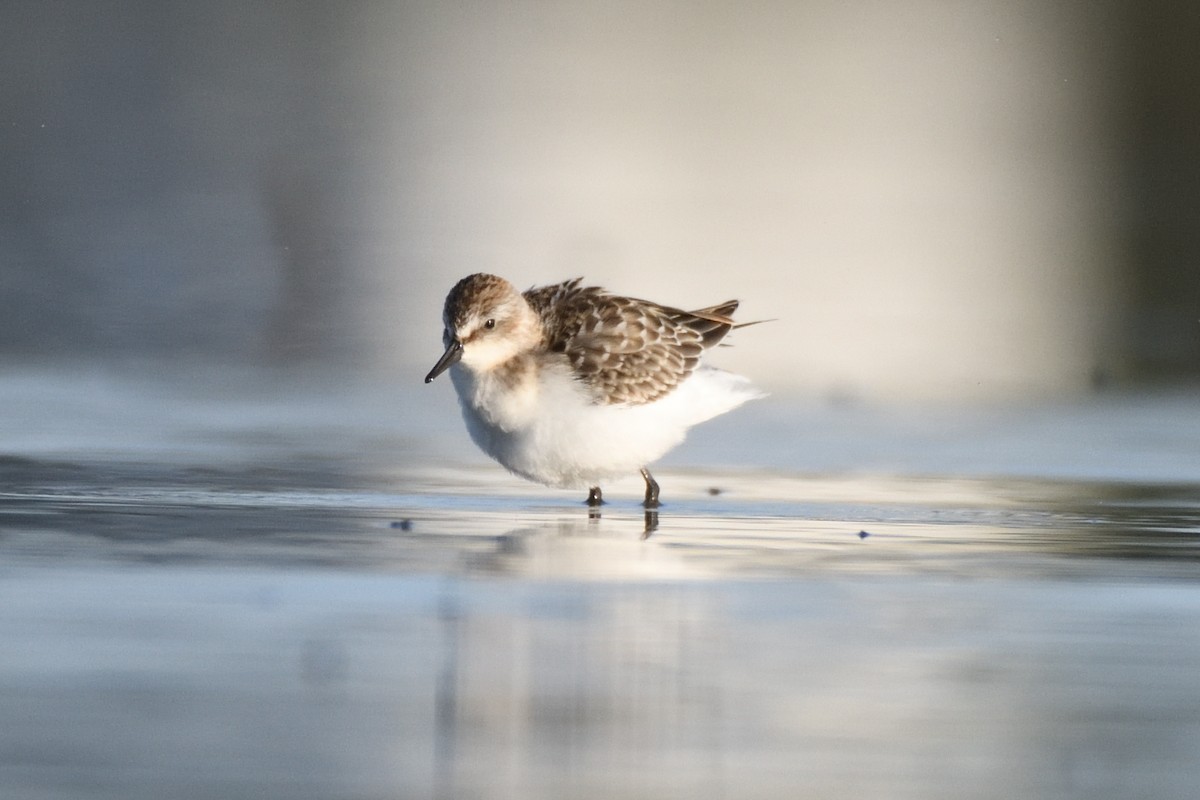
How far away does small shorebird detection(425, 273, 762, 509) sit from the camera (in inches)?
327

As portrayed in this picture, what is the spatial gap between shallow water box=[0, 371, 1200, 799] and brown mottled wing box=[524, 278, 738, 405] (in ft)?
1.87

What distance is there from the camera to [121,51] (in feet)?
66.2

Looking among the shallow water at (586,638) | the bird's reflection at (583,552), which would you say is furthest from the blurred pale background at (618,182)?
the bird's reflection at (583,552)

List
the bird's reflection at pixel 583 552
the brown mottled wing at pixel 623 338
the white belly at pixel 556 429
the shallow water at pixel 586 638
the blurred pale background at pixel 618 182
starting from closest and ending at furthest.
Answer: the shallow water at pixel 586 638 → the bird's reflection at pixel 583 552 → the white belly at pixel 556 429 → the brown mottled wing at pixel 623 338 → the blurred pale background at pixel 618 182

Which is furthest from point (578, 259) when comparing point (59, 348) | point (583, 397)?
point (583, 397)

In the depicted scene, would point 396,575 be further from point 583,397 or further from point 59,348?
point 59,348

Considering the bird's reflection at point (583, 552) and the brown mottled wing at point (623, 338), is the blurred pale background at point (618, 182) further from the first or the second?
the bird's reflection at point (583, 552)

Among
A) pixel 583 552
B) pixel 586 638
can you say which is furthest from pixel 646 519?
pixel 586 638

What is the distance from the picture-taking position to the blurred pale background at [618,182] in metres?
13.6

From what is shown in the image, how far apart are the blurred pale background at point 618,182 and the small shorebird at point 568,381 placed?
2986mm

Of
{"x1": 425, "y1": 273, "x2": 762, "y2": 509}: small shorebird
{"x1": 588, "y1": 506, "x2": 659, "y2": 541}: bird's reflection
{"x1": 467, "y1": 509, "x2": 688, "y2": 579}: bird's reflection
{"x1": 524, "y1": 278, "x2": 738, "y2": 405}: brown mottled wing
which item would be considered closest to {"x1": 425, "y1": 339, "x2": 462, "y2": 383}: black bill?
{"x1": 425, "y1": 273, "x2": 762, "y2": 509}: small shorebird

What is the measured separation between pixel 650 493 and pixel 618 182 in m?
9.85

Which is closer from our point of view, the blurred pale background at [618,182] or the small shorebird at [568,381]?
the small shorebird at [568,381]

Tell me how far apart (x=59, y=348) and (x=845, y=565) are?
7.20 meters
